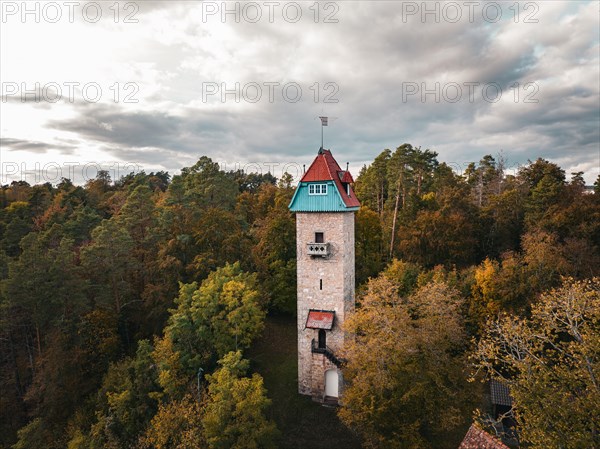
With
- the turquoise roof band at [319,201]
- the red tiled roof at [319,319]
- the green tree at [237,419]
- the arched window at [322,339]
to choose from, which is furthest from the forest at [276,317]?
the turquoise roof band at [319,201]

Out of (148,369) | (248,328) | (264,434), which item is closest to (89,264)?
(148,369)

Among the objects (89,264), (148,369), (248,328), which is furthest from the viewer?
(89,264)

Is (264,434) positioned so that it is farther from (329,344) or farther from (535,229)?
(535,229)

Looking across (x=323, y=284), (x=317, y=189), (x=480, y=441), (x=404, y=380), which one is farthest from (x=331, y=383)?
(x=317, y=189)

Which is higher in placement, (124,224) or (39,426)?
(124,224)

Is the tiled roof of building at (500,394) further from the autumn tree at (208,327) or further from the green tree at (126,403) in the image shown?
the green tree at (126,403)

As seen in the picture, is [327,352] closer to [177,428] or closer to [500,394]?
[177,428]

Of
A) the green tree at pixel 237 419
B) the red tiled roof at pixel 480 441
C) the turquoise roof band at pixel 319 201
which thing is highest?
the turquoise roof band at pixel 319 201
